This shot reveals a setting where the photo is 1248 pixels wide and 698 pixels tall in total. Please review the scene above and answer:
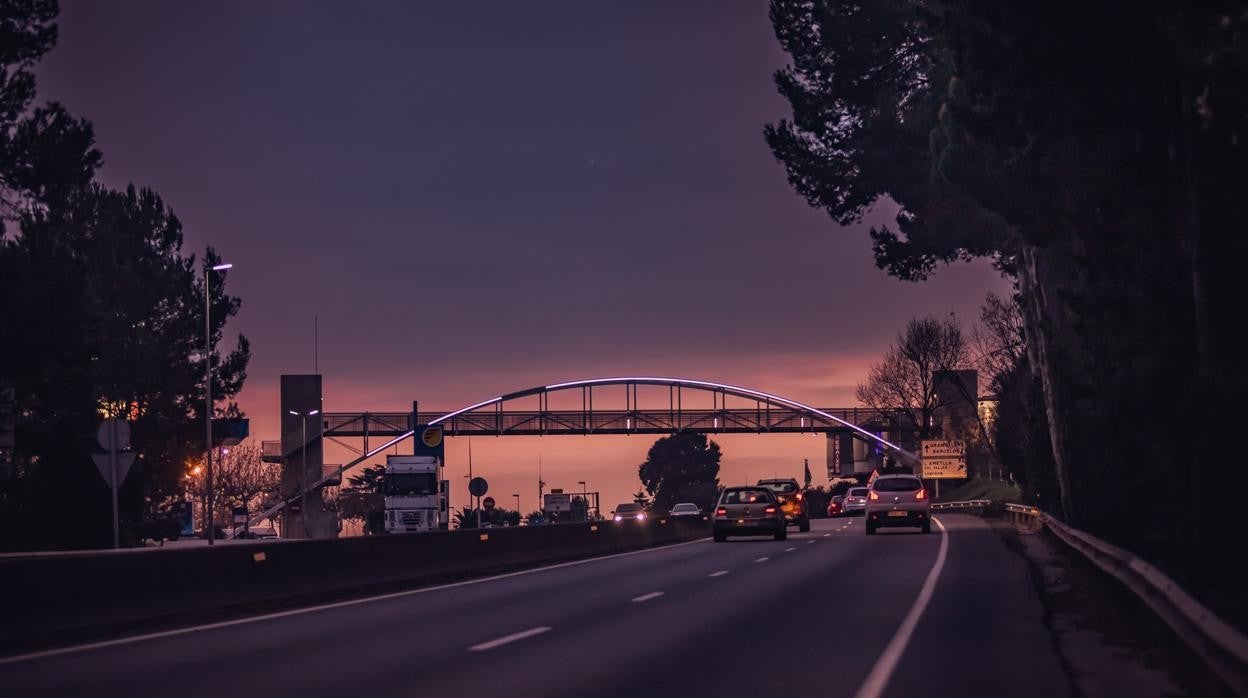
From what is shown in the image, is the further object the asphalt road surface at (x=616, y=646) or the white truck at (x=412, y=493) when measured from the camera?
the white truck at (x=412, y=493)

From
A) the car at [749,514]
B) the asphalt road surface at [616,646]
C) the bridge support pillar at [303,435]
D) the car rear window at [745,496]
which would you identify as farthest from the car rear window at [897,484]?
the bridge support pillar at [303,435]

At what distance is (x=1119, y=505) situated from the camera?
27.6 m

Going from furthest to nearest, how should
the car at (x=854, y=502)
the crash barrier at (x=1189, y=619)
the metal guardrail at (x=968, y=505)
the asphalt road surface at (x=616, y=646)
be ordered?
the car at (x=854, y=502) < the metal guardrail at (x=968, y=505) < the asphalt road surface at (x=616, y=646) < the crash barrier at (x=1189, y=619)

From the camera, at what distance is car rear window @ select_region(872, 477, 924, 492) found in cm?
4591

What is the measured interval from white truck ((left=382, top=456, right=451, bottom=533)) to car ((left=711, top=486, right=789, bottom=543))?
2577cm

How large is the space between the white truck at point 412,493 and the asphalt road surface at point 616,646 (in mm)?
43022

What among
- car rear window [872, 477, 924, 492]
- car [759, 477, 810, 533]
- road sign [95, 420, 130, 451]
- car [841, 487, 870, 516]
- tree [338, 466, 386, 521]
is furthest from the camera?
tree [338, 466, 386, 521]

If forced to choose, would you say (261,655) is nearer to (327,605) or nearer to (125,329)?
(327,605)

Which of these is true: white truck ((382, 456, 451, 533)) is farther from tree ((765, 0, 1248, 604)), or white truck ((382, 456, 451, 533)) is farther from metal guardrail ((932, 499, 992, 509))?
tree ((765, 0, 1248, 604))

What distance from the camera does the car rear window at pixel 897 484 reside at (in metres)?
45.9

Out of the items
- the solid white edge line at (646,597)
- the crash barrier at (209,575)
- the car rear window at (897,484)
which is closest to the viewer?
the crash barrier at (209,575)

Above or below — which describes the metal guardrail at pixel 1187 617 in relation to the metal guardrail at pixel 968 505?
above

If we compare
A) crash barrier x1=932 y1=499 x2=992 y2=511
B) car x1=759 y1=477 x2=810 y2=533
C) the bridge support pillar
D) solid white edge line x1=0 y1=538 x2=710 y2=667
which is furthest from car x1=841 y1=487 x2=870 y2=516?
solid white edge line x1=0 y1=538 x2=710 y2=667

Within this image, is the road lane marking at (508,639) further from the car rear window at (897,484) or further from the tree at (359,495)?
the tree at (359,495)
